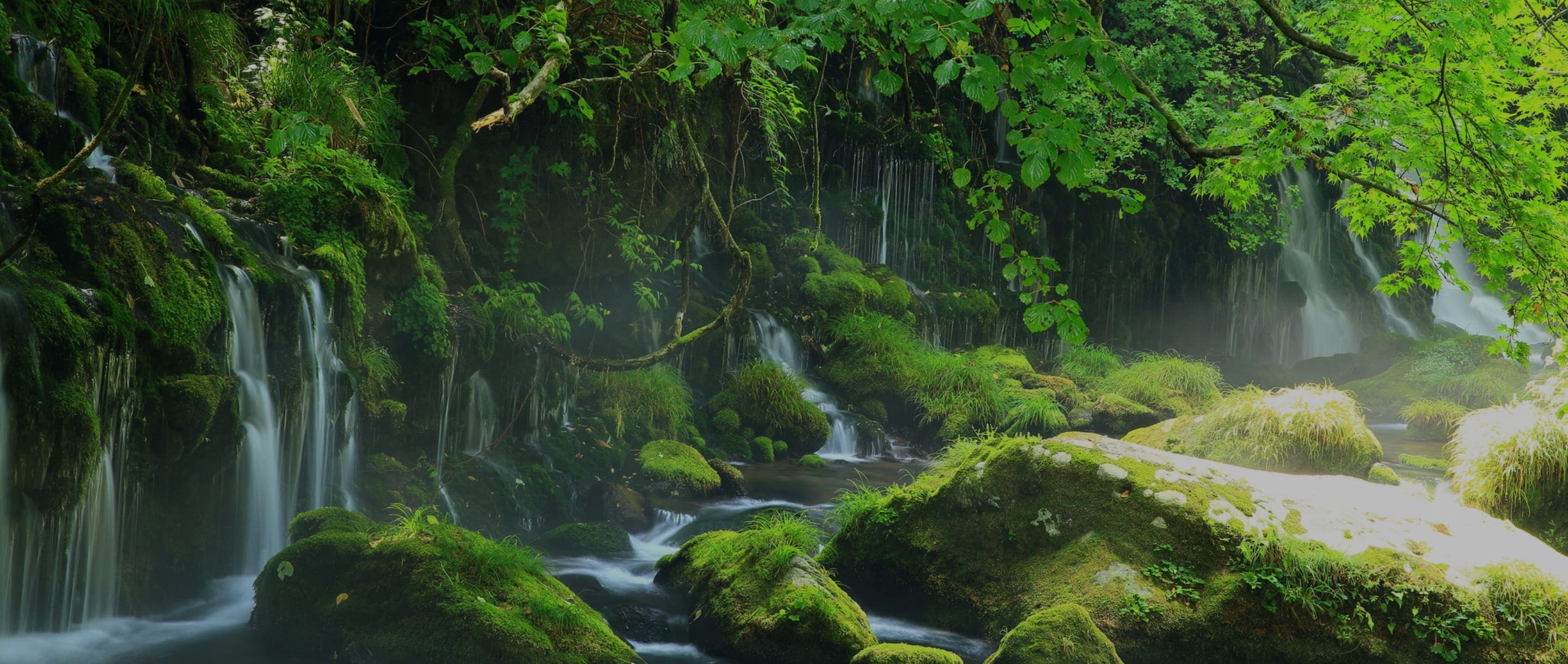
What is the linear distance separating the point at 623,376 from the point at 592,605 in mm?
4418

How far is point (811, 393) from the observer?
12.5 metres

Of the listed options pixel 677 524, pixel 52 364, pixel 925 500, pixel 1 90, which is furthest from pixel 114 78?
pixel 925 500

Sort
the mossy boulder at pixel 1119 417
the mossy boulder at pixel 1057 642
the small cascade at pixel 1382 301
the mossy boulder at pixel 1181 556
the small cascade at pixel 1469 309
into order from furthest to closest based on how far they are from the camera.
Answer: the small cascade at pixel 1469 309 < the small cascade at pixel 1382 301 < the mossy boulder at pixel 1119 417 < the mossy boulder at pixel 1181 556 < the mossy boulder at pixel 1057 642

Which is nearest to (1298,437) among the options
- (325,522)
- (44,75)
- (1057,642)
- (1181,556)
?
(1181,556)

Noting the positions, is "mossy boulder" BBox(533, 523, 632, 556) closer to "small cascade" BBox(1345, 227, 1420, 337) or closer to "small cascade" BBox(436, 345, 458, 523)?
"small cascade" BBox(436, 345, 458, 523)

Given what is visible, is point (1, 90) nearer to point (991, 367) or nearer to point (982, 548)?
point (982, 548)

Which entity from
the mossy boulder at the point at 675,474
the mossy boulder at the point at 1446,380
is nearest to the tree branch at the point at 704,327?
the mossy boulder at the point at 675,474

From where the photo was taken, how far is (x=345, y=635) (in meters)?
4.71

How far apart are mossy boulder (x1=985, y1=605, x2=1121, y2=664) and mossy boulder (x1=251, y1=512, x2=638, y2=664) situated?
74.3 inches

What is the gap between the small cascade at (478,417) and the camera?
27.5 feet

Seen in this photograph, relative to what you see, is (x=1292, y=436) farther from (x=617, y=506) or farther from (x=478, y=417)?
(x=478, y=417)

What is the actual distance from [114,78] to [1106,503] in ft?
21.4

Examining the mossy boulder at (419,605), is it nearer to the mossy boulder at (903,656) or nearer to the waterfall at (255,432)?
the waterfall at (255,432)

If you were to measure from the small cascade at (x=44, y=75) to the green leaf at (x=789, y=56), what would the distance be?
4674mm
